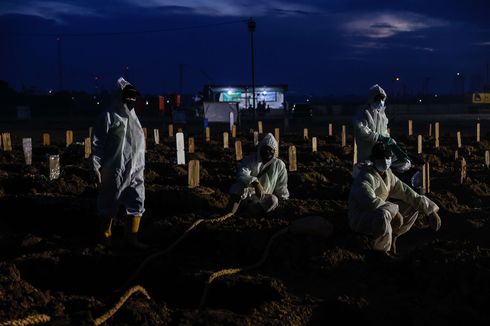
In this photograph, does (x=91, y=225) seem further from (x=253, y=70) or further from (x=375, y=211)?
(x=253, y=70)

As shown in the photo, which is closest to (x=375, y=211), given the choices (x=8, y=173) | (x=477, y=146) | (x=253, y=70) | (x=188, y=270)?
(x=188, y=270)

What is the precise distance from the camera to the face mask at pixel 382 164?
6.64m

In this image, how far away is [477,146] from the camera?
62.9 feet

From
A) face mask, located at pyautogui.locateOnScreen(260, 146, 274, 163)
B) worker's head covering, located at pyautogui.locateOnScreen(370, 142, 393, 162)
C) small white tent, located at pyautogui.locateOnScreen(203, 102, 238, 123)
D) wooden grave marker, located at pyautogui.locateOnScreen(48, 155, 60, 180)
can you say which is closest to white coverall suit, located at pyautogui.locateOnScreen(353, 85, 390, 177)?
face mask, located at pyautogui.locateOnScreen(260, 146, 274, 163)

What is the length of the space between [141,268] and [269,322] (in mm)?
1763

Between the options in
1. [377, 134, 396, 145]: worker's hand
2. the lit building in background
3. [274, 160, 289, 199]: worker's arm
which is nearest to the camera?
[274, 160, 289, 199]: worker's arm

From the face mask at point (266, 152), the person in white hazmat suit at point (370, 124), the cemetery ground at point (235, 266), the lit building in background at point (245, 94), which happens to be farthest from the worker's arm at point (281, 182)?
the lit building in background at point (245, 94)

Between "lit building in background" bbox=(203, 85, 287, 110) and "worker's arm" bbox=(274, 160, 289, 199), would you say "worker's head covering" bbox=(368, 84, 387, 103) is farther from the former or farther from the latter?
"lit building in background" bbox=(203, 85, 287, 110)

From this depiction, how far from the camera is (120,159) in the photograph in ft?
22.3

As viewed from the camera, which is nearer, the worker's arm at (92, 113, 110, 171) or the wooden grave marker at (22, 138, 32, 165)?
the worker's arm at (92, 113, 110, 171)

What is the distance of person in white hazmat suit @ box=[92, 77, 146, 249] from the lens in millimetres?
6798

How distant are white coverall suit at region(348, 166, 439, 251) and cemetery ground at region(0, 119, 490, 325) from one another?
0.76ft

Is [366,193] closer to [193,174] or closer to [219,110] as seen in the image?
[193,174]

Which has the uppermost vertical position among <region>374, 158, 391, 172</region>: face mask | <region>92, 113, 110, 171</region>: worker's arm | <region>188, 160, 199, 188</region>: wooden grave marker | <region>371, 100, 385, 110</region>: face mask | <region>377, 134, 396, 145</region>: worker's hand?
<region>371, 100, 385, 110</region>: face mask
